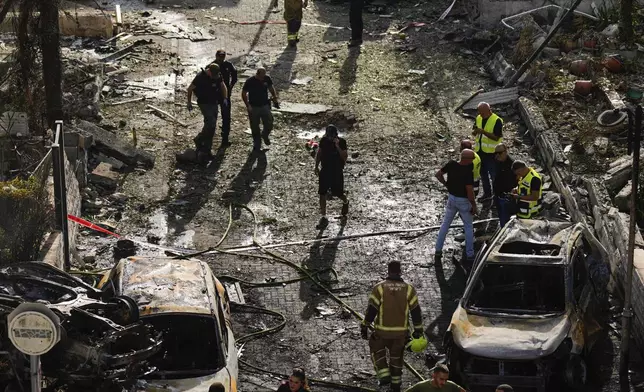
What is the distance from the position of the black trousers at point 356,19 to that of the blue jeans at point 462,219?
398 inches

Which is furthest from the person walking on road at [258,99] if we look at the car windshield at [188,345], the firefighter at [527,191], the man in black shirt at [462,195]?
the car windshield at [188,345]

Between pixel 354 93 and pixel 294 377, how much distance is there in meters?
12.8

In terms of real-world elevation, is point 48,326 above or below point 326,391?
above

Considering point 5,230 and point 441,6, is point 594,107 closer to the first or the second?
point 441,6

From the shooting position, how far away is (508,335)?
12742mm

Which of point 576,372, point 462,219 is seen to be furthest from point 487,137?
point 576,372

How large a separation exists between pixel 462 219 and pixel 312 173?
3.90 m

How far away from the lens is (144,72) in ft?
78.5

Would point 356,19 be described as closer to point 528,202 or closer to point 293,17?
point 293,17

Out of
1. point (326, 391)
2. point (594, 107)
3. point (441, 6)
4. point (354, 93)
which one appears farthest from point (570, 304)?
point (441, 6)

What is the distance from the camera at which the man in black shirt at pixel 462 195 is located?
16.0m

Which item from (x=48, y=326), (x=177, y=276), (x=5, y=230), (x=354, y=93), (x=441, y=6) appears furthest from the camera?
(x=441, y=6)

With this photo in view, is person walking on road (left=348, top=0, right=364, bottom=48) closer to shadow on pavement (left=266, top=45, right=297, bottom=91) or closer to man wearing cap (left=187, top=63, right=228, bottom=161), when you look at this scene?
shadow on pavement (left=266, top=45, right=297, bottom=91)

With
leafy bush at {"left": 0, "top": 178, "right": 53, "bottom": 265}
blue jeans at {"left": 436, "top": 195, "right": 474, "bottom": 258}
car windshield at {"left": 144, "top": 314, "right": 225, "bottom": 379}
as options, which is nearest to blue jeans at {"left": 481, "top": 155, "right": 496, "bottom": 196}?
blue jeans at {"left": 436, "top": 195, "right": 474, "bottom": 258}
